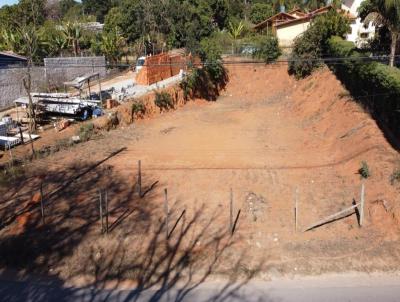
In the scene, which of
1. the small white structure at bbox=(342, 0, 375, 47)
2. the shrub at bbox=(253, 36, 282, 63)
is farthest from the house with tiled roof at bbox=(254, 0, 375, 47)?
the shrub at bbox=(253, 36, 282, 63)

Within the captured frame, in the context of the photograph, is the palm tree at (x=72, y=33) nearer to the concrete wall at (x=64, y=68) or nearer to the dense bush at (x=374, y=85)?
the concrete wall at (x=64, y=68)

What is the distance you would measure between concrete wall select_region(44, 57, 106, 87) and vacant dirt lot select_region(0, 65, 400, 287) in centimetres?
1089

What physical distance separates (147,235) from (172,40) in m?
37.7

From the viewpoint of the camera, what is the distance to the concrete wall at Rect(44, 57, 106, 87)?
3534 cm

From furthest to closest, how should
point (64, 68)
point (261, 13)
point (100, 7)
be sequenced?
point (100, 7) → point (261, 13) → point (64, 68)

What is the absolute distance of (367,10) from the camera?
25.3 m

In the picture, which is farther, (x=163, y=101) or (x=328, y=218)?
(x=163, y=101)

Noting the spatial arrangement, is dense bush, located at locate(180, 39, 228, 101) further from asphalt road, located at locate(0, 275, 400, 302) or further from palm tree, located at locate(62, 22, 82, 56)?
asphalt road, located at locate(0, 275, 400, 302)

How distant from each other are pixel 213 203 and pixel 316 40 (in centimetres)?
2370

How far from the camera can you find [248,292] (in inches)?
454

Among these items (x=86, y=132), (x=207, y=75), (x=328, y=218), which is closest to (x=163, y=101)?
(x=207, y=75)

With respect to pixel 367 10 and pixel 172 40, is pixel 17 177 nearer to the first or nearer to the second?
pixel 367 10

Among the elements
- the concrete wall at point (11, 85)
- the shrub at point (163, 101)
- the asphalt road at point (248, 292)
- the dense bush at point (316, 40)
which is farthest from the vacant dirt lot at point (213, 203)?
the concrete wall at point (11, 85)

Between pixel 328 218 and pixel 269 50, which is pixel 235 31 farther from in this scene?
pixel 328 218
